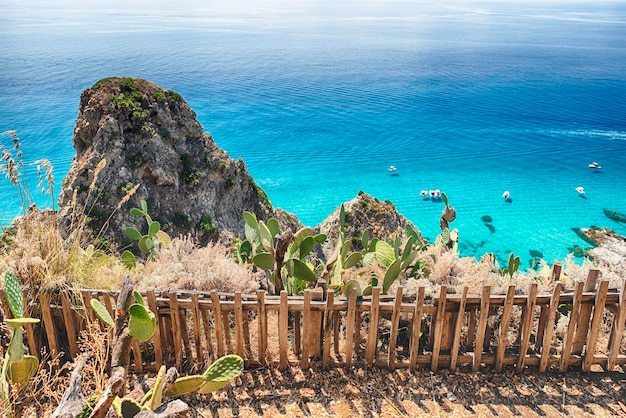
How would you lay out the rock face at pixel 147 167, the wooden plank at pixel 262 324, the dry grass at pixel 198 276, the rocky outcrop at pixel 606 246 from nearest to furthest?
the wooden plank at pixel 262 324 < the dry grass at pixel 198 276 < the rock face at pixel 147 167 < the rocky outcrop at pixel 606 246

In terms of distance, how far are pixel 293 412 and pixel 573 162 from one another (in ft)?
103

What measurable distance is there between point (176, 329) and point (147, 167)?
712 cm

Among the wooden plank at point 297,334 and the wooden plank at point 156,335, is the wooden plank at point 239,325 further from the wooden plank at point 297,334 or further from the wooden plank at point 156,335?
the wooden plank at point 156,335

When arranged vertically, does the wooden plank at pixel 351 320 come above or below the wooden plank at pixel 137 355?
above

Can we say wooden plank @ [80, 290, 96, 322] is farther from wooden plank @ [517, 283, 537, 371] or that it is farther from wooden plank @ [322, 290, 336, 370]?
wooden plank @ [517, 283, 537, 371]

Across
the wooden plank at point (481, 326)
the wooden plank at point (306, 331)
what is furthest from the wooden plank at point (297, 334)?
the wooden plank at point (481, 326)

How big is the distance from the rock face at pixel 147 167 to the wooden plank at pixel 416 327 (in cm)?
726

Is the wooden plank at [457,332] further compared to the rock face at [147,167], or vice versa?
the rock face at [147,167]

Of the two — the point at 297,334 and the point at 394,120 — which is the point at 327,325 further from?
the point at 394,120

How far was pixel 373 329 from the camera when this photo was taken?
4.91m

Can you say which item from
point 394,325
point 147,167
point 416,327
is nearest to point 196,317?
point 394,325

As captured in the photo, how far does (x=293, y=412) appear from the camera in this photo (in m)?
4.62

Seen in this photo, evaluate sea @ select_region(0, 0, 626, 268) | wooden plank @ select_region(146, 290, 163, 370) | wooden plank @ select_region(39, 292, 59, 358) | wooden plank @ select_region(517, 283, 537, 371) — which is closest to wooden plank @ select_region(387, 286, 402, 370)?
wooden plank @ select_region(517, 283, 537, 371)

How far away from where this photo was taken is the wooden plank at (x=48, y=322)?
15.8 feet
